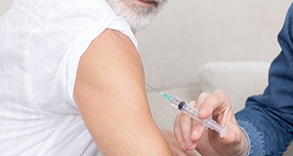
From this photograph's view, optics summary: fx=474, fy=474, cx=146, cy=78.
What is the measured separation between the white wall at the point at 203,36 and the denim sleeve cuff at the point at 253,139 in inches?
29.2

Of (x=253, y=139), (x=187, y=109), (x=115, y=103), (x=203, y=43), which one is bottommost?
(x=203, y=43)

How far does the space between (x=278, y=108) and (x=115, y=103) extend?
27.6 inches

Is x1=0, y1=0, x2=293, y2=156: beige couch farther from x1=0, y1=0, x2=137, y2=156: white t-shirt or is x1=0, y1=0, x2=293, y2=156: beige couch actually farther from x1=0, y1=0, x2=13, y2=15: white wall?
x1=0, y1=0, x2=137, y2=156: white t-shirt

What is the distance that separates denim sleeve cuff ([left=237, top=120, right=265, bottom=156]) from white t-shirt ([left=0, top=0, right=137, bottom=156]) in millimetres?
401

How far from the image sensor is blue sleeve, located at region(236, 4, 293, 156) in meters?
1.21

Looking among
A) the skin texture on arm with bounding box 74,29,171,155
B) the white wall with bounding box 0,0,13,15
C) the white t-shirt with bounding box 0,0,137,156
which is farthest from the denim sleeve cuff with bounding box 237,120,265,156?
the white wall with bounding box 0,0,13,15

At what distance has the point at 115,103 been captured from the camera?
25.7 inches

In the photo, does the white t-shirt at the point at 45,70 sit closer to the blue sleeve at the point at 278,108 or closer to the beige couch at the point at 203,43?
the blue sleeve at the point at 278,108

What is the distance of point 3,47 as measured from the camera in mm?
850

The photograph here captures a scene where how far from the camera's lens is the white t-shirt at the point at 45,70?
706mm

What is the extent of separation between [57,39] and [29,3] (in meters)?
0.14

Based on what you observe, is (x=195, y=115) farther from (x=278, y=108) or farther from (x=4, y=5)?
(x=4, y=5)

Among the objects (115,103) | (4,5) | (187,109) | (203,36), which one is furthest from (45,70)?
(203,36)

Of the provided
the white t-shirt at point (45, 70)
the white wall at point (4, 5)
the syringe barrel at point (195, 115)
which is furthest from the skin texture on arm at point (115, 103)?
the white wall at point (4, 5)
